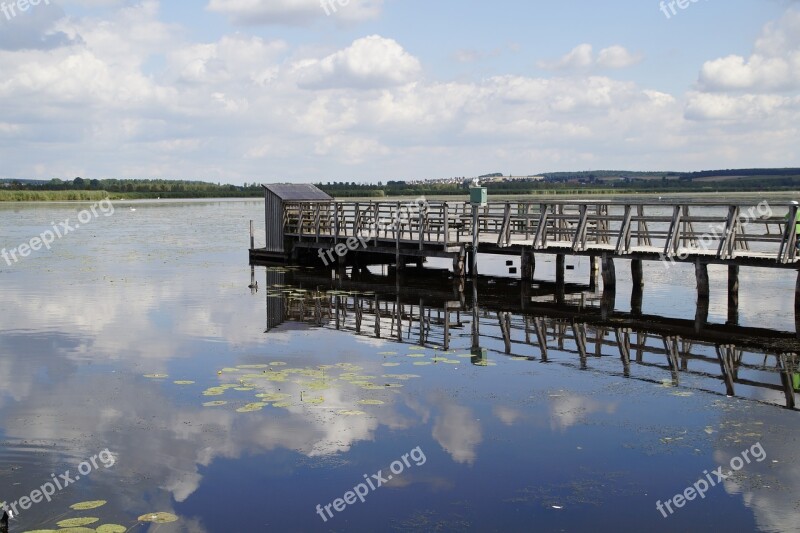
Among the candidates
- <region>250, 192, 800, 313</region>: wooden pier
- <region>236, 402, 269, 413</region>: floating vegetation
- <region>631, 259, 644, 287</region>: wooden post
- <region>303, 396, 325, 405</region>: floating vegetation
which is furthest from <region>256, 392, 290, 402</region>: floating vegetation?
<region>631, 259, 644, 287</region>: wooden post

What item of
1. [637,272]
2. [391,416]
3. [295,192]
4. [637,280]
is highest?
[295,192]

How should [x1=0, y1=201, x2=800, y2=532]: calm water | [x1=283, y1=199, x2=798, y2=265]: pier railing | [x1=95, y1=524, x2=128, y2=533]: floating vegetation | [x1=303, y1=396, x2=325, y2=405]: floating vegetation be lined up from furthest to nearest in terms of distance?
[x1=283, y1=199, x2=798, y2=265]: pier railing
[x1=303, y1=396, x2=325, y2=405]: floating vegetation
[x1=0, y1=201, x2=800, y2=532]: calm water
[x1=95, y1=524, x2=128, y2=533]: floating vegetation

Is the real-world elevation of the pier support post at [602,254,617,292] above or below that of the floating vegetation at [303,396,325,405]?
above

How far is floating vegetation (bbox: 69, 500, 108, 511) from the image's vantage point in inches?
344

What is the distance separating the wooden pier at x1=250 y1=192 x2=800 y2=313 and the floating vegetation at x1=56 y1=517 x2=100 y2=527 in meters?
14.2

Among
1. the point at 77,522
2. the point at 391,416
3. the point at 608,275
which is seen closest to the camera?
the point at 77,522

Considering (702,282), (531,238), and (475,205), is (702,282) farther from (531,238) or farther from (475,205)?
(531,238)

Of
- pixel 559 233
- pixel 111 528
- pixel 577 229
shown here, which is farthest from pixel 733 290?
pixel 111 528

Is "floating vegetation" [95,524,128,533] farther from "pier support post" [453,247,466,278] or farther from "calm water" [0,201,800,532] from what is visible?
"pier support post" [453,247,466,278]

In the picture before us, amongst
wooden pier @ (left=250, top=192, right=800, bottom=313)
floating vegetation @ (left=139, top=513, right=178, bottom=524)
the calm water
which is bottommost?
floating vegetation @ (left=139, top=513, right=178, bottom=524)

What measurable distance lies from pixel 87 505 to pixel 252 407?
11.9 ft

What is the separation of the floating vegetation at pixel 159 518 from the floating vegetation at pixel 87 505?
24.2 inches

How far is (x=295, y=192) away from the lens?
117 ft

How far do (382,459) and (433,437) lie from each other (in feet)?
3.39
